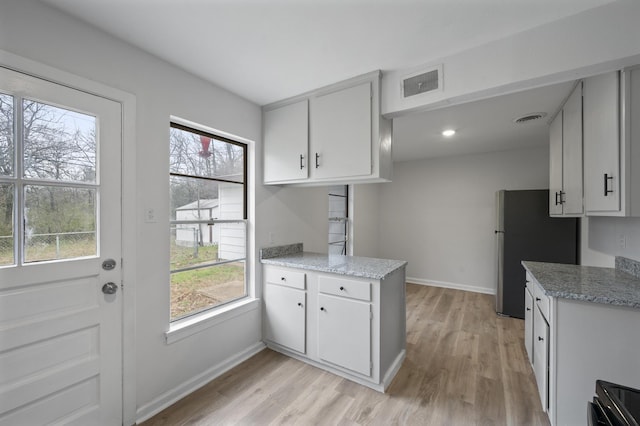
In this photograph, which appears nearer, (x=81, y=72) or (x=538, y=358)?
(x=81, y=72)

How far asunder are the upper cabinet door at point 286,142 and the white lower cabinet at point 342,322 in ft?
3.00

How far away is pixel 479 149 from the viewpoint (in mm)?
4234

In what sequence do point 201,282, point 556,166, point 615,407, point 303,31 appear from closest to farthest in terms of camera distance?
point 615,407 → point 303,31 → point 201,282 → point 556,166

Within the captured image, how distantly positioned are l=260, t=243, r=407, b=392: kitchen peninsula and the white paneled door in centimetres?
125

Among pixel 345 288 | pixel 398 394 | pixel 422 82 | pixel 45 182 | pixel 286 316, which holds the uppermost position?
pixel 422 82

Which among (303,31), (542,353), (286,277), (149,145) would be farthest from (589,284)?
(149,145)

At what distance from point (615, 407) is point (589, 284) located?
4.31ft

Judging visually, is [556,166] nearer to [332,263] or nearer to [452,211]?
[452,211]

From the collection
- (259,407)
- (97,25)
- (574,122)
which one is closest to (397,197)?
(574,122)

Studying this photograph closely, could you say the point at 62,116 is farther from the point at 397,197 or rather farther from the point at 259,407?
the point at 397,197

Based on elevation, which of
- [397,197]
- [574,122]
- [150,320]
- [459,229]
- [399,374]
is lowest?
[399,374]

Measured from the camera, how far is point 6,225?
1.27m

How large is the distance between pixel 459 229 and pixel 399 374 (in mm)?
3226

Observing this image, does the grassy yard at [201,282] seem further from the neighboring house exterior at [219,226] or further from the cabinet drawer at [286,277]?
the cabinet drawer at [286,277]
